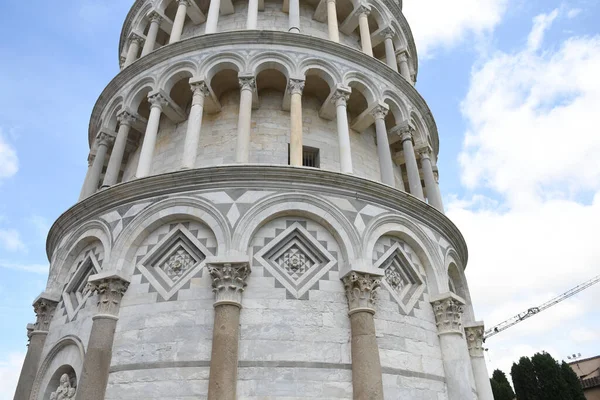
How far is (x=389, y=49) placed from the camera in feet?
49.7

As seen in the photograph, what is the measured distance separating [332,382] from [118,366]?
384cm

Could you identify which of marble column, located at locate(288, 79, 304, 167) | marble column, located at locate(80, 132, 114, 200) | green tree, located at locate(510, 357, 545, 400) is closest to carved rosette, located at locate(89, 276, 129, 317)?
marble column, located at locate(80, 132, 114, 200)

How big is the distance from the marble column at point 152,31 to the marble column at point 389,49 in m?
7.50

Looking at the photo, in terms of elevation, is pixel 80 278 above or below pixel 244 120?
below

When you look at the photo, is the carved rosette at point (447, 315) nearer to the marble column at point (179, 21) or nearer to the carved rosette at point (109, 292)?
the carved rosette at point (109, 292)

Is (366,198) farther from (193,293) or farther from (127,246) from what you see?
(127,246)

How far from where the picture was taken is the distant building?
1294 inches

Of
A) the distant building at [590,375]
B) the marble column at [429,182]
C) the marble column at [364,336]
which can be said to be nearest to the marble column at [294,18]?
the marble column at [429,182]

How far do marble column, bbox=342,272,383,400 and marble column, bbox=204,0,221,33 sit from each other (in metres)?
8.26

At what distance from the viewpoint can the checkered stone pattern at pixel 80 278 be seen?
10031mm

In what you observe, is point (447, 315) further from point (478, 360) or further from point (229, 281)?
point (229, 281)

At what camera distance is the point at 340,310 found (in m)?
8.71

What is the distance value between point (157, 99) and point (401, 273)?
7.48 metres

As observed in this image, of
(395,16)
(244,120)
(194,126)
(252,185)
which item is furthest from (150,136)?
(395,16)
